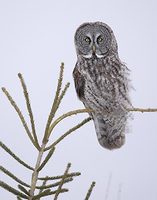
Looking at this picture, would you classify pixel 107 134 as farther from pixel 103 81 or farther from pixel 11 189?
pixel 11 189

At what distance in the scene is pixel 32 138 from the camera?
4.60ft

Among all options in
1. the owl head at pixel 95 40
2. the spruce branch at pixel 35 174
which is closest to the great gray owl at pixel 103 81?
the owl head at pixel 95 40

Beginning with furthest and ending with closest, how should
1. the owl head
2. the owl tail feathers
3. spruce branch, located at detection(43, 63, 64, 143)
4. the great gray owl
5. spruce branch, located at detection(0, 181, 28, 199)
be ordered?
the owl head
the owl tail feathers
the great gray owl
spruce branch, located at detection(43, 63, 64, 143)
spruce branch, located at detection(0, 181, 28, 199)

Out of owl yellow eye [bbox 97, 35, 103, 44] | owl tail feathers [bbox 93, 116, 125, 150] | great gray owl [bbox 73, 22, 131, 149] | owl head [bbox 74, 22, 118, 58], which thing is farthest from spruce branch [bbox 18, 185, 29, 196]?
owl yellow eye [bbox 97, 35, 103, 44]

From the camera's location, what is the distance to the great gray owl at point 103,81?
176 inches

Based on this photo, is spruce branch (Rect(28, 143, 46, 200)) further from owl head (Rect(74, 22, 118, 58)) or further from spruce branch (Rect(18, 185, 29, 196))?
owl head (Rect(74, 22, 118, 58))

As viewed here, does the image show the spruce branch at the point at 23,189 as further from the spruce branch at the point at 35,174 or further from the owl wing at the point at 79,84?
the owl wing at the point at 79,84

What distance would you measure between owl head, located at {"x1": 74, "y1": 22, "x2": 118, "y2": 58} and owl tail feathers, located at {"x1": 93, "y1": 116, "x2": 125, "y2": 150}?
889mm

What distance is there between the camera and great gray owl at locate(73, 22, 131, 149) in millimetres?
4480

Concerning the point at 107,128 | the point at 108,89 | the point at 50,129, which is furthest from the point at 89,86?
the point at 50,129

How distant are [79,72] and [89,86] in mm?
378

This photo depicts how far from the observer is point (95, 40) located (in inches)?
197

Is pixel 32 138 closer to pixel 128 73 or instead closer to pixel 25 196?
pixel 25 196

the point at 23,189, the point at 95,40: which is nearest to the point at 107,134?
the point at 95,40
